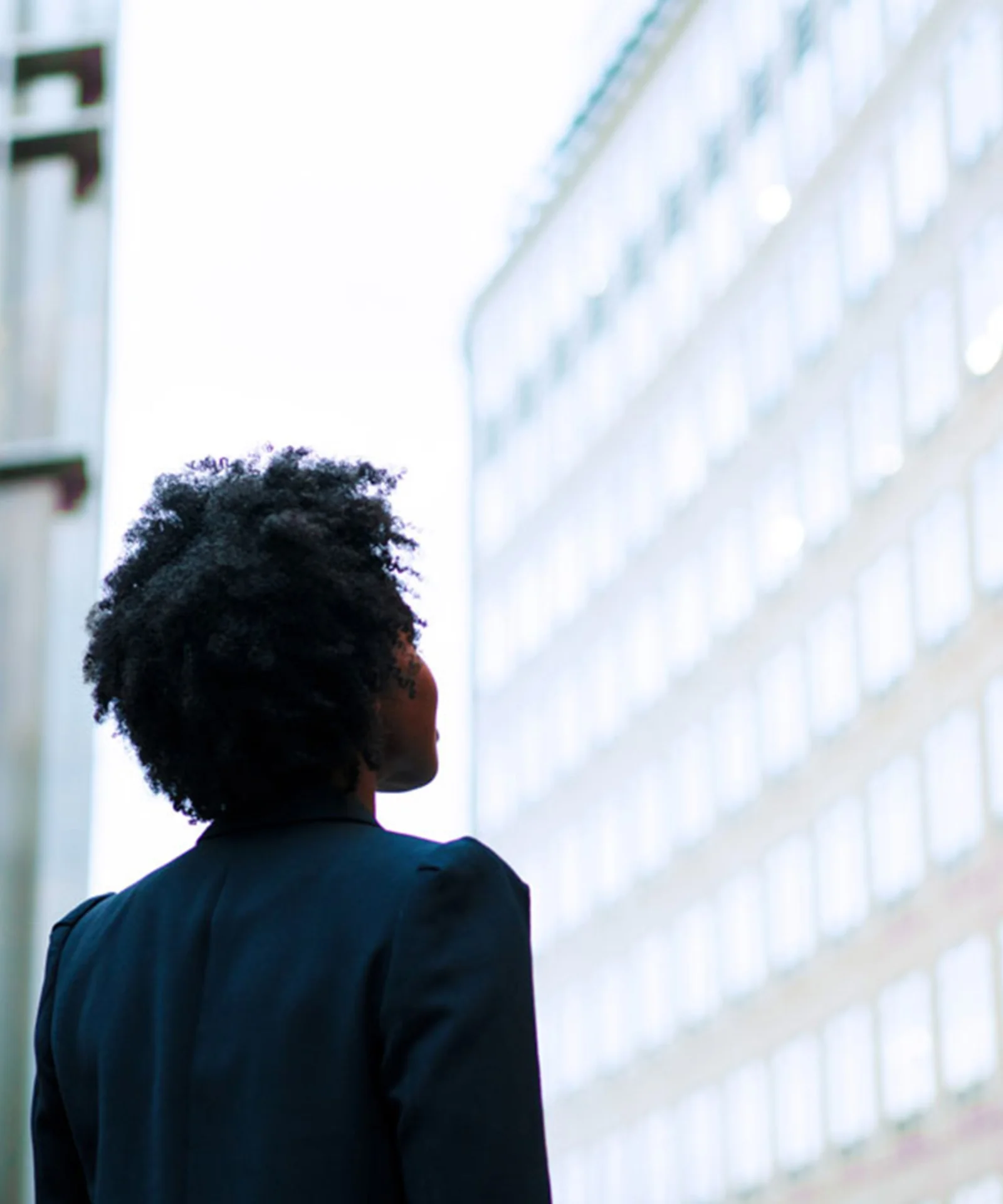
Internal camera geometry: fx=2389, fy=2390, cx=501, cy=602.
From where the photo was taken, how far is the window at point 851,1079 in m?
43.3

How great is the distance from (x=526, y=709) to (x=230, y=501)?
6053 centimetres

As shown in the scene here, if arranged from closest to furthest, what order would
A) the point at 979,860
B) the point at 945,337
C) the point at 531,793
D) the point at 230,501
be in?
the point at 230,501 < the point at 979,860 < the point at 945,337 < the point at 531,793

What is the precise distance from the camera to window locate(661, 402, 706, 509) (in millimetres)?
53562

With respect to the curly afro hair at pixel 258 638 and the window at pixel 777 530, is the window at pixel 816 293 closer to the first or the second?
the window at pixel 777 530

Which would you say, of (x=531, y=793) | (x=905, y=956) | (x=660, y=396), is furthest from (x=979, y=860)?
(x=531, y=793)

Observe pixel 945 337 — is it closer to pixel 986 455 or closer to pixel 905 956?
pixel 986 455

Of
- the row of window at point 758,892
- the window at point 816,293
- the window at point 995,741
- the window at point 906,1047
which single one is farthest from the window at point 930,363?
the window at point 906,1047

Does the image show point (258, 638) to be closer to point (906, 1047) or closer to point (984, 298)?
point (984, 298)

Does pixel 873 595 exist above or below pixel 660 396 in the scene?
below

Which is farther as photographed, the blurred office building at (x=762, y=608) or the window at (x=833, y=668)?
the window at (x=833, y=668)

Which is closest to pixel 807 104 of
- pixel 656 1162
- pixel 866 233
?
pixel 866 233

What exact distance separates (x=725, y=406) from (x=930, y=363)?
956 centimetres

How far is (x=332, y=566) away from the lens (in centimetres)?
229

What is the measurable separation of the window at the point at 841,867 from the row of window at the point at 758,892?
24 mm
